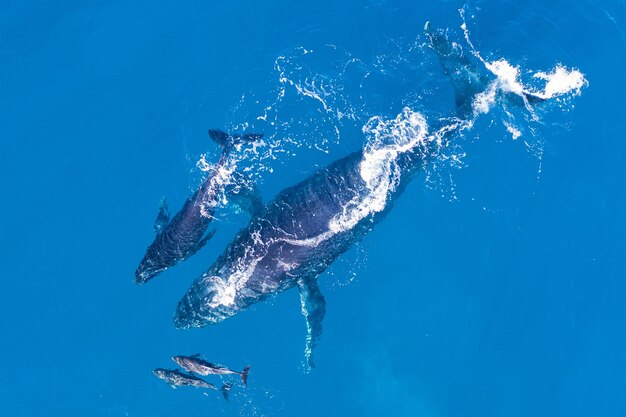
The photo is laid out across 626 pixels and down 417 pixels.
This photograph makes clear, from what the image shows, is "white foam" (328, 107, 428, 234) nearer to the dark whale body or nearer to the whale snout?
the dark whale body

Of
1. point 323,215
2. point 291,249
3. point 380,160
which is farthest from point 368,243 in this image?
point 291,249

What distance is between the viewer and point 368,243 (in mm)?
28500

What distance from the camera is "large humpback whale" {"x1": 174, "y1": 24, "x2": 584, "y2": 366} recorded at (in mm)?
26109

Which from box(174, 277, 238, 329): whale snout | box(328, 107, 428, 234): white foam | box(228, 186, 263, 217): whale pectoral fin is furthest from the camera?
box(228, 186, 263, 217): whale pectoral fin

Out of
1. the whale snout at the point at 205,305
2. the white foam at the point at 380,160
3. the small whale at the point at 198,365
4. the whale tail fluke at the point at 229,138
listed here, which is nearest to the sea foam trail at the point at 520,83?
the white foam at the point at 380,160

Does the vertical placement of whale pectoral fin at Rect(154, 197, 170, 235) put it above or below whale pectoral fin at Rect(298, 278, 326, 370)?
above

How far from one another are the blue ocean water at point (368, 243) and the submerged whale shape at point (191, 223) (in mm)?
1047

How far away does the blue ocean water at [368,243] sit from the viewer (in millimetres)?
28125

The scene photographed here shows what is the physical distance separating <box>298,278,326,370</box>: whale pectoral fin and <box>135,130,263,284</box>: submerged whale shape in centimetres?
396

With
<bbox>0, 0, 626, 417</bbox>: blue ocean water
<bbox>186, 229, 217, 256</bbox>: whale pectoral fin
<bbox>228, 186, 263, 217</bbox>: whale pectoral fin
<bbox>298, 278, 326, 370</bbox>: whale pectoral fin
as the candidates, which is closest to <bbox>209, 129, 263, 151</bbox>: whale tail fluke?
<bbox>0, 0, 626, 417</bbox>: blue ocean water

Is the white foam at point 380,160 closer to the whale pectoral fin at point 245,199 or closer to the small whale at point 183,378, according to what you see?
the whale pectoral fin at point 245,199

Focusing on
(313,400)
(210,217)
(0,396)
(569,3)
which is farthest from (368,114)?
(0,396)

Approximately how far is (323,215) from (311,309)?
3978 mm

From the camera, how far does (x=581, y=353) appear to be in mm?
28516
